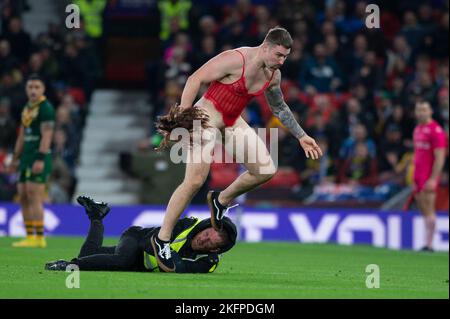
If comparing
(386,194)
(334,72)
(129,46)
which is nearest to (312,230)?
(386,194)

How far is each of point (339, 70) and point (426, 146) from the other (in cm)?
549

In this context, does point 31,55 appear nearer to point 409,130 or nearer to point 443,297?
point 409,130

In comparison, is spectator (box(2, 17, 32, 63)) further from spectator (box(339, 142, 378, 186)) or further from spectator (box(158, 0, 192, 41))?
spectator (box(339, 142, 378, 186))

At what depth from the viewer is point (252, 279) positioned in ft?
34.0

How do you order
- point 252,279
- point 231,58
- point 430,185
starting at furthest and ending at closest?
point 430,185 → point 231,58 → point 252,279

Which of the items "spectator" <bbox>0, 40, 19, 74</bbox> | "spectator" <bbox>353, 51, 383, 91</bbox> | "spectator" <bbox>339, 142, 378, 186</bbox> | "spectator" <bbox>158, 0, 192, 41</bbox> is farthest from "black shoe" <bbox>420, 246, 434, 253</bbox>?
"spectator" <bbox>0, 40, 19, 74</bbox>

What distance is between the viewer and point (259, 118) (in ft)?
71.1

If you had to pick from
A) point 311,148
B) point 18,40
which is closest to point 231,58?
point 311,148

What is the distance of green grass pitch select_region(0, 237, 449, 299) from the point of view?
28.6 ft

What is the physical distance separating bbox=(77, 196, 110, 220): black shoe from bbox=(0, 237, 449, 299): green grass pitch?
711 millimetres

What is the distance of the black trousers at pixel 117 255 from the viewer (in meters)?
10.3

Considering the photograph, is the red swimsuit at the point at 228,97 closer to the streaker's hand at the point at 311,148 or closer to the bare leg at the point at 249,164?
the bare leg at the point at 249,164

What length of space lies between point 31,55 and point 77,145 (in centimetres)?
224

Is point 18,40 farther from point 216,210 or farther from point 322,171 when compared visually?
point 216,210
